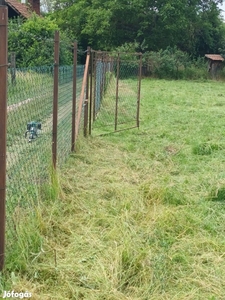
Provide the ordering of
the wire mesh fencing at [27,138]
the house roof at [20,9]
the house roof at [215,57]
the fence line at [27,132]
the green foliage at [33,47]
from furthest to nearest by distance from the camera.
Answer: the house roof at [215,57] < the house roof at [20,9] < the green foliage at [33,47] < the wire mesh fencing at [27,138] < the fence line at [27,132]

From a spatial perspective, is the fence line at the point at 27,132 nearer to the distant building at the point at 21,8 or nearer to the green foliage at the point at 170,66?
the distant building at the point at 21,8

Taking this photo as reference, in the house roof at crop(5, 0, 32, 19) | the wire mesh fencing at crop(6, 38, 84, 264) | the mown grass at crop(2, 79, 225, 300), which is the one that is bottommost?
the mown grass at crop(2, 79, 225, 300)

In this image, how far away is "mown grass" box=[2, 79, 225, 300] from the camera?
2.70 m

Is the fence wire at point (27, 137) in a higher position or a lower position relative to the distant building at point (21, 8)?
lower

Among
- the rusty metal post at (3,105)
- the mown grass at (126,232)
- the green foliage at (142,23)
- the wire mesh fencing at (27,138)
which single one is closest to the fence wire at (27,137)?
the wire mesh fencing at (27,138)

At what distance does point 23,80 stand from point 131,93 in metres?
10.4

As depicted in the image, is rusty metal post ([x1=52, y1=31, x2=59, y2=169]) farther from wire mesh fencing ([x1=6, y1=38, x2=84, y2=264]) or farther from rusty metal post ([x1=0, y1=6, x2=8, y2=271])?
rusty metal post ([x1=0, y1=6, x2=8, y2=271])

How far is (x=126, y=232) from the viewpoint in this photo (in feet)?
11.1

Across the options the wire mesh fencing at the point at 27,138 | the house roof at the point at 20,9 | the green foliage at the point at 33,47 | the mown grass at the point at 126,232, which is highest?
the house roof at the point at 20,9

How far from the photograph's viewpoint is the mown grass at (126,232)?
8.84ft

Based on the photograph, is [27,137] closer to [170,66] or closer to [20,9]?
[20,9]

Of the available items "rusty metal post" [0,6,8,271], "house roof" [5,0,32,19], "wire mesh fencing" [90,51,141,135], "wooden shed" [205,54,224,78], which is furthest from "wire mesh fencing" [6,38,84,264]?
"wooden shed" [205,54,224,78]

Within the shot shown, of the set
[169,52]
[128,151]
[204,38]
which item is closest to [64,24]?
[169,52]

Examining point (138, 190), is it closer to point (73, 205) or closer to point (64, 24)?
point (73, 205)
